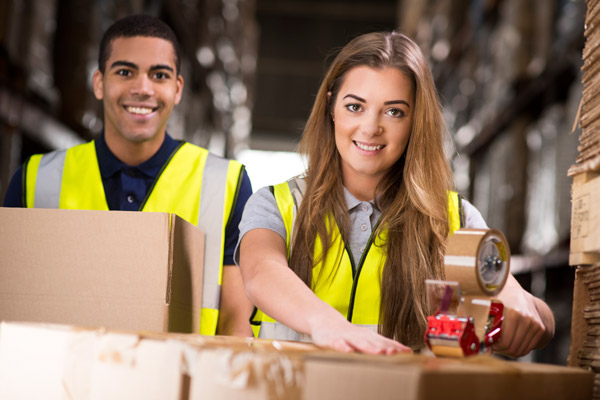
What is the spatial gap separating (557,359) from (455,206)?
397cm

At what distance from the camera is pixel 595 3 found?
163 centimetres

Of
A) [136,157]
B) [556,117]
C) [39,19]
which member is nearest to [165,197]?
[136,157]

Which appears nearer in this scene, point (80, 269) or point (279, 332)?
point (80, 269)

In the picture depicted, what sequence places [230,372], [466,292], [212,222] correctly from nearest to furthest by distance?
[230,372] → [466,292] → [212,222]

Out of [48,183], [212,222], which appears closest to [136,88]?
[48,183]

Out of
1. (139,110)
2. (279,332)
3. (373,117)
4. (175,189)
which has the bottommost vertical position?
(279,332)

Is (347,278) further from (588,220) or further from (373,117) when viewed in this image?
(588,220)

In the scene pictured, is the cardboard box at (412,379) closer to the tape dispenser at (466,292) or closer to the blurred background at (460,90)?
the tape dispenser at (466,292)

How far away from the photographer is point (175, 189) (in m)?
2.41

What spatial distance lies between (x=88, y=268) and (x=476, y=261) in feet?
2.81

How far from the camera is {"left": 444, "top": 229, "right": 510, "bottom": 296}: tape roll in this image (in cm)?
132

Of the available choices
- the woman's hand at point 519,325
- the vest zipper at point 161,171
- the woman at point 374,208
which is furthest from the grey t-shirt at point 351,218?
the vest zipper at point 161,171

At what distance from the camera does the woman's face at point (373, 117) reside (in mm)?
1797

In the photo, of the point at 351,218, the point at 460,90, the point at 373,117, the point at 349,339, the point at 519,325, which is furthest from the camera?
the point at 460,90
